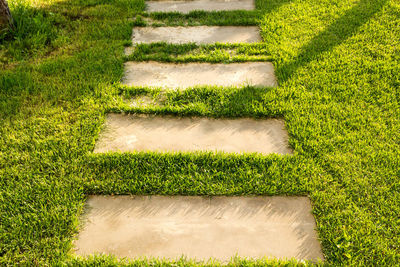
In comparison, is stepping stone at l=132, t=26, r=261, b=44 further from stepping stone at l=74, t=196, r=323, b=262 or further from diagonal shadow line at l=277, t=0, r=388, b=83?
stepping stone at l=74, t=196, r=323, b=262

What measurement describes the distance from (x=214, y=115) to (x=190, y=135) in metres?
0.36

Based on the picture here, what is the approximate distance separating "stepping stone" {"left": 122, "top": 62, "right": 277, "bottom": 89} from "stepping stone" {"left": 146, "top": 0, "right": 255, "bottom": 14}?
4.91ft

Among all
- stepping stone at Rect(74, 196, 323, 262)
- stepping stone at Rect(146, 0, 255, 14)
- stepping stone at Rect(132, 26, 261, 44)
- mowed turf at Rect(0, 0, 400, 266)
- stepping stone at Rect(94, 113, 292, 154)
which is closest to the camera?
stepping stone at Rect(74, 196, 323, 262)

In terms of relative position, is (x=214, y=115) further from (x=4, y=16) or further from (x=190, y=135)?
(x=4, y=16)

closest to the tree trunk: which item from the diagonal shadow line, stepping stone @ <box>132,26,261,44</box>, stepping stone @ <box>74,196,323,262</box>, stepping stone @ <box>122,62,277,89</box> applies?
stepping stone @ <box>132,26,261,44</box>

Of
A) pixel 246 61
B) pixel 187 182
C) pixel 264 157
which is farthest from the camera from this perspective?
pixel 246 61

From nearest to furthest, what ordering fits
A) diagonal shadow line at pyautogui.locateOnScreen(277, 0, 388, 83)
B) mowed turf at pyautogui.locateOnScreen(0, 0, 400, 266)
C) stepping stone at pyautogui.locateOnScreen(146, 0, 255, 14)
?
1. mowed turf at pyautogui.locateOnScreen(0, 0, 400, 266)
2. diagonal shadow line at pyautogui.locateOnScreen(277, 0, 388, 83)
3. stepping stone at pyautogui.locateOnScreen(146, 0, 255, 14)

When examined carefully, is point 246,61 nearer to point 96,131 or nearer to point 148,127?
point 148,127

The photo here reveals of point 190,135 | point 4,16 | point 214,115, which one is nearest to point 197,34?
point 214,115

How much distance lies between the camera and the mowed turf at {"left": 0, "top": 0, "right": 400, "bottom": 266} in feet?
8.39

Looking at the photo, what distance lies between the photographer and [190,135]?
329cm

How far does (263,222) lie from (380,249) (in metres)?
0.78

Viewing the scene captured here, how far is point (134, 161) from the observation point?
9.82 ft

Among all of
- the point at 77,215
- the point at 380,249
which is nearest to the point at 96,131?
the point at 77,215
